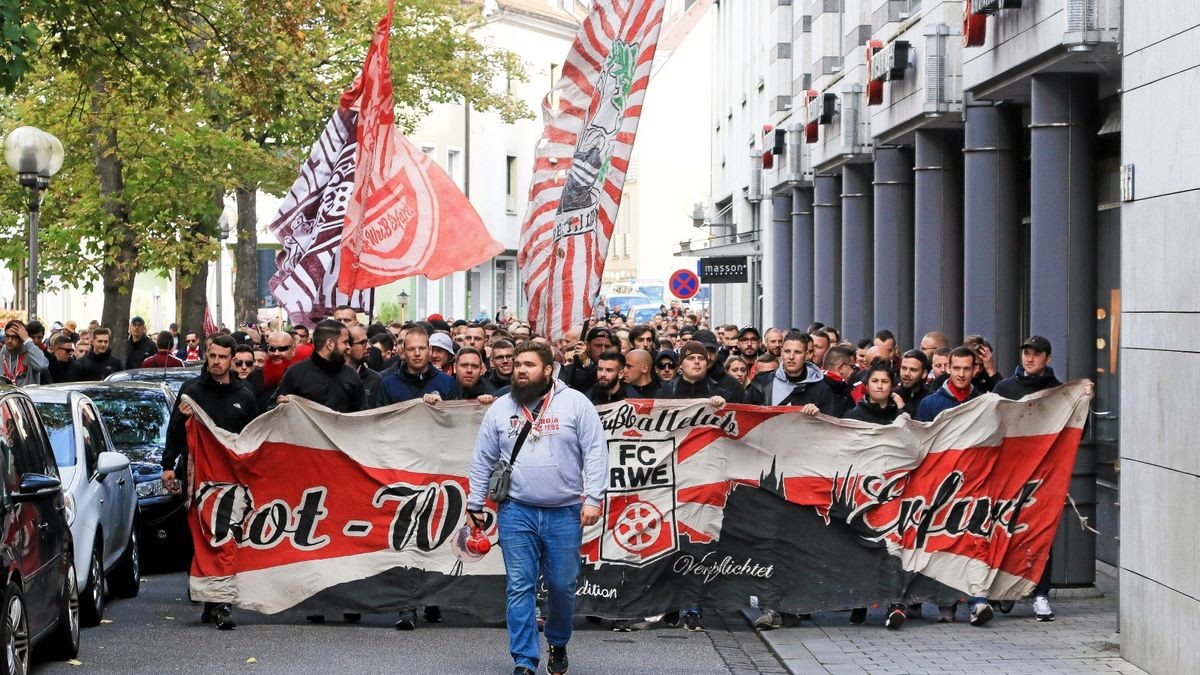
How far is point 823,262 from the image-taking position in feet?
99.8

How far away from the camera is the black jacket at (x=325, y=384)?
42.0 ft

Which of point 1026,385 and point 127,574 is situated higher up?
point 1026,385

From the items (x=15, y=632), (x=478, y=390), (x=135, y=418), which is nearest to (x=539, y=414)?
(x=15, y=632)

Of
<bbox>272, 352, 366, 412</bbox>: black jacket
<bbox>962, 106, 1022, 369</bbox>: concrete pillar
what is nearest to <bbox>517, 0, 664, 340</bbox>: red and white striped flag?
<bbox>272, 352, 366, 412</bbox>: black jacket

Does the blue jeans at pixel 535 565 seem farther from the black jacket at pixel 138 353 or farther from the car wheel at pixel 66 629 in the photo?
the black jacket at pixel 138 353

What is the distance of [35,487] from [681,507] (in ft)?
13.6

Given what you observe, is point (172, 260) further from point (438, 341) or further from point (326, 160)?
point (438, 341)

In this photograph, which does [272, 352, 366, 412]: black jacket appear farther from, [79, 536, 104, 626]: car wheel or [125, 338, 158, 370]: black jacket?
[125, 338, 158, 370]: black jacket

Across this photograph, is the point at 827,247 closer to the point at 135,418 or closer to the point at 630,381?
the point at 135,418

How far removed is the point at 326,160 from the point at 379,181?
2.27 ft

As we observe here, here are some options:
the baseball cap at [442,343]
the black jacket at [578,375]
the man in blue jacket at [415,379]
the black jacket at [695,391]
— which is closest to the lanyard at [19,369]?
the baseball cap at [442,343]

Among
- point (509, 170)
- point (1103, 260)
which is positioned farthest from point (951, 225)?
point (509, 170)

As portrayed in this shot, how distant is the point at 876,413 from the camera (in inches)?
472

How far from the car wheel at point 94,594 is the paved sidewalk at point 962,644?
3.99 meters
